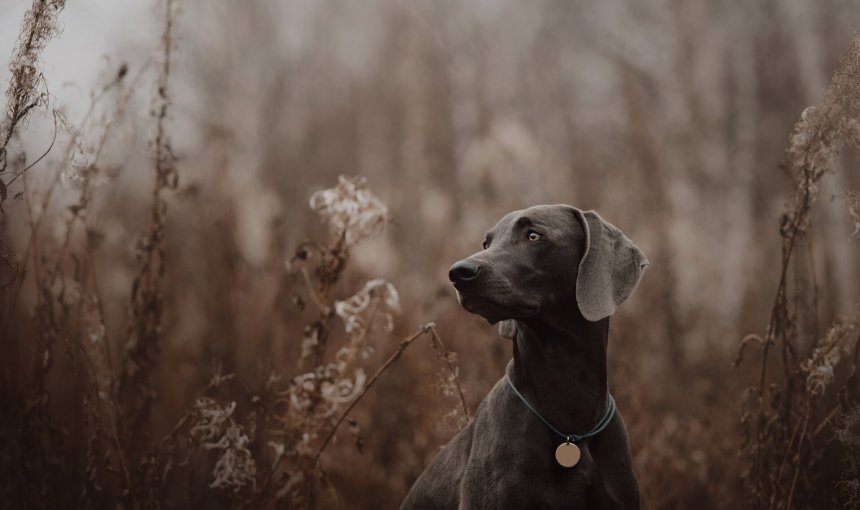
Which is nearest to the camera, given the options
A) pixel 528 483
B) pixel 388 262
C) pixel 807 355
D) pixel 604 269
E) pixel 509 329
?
pixel 528 483

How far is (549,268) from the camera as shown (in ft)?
9.10

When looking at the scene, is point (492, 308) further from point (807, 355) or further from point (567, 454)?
point (807, 355)

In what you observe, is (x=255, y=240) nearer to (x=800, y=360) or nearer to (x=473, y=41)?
(x=800, y=360)

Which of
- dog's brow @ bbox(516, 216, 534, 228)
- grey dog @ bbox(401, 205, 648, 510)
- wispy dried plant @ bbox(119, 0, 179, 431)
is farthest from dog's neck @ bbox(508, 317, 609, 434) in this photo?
wispy dried plant @ bbox(119, 0, 179, 431)

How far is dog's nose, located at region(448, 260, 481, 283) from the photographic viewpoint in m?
2.53

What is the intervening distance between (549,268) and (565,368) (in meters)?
0.37

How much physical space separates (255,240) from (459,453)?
388cm

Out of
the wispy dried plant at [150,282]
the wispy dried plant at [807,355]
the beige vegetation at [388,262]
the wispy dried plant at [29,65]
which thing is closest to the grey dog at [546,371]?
the beige vegetation at [388,262]

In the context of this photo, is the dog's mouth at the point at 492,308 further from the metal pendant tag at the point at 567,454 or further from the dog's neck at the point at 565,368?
the metal pendant tag at the point at 567,454

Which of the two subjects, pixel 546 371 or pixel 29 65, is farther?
pixel 546 371

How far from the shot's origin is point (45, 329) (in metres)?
3.24

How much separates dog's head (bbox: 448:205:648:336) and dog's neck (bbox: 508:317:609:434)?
0.09 m

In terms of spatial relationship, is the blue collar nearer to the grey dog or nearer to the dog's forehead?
the grey dog

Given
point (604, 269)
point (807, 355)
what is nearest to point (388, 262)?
point (807, 355)
